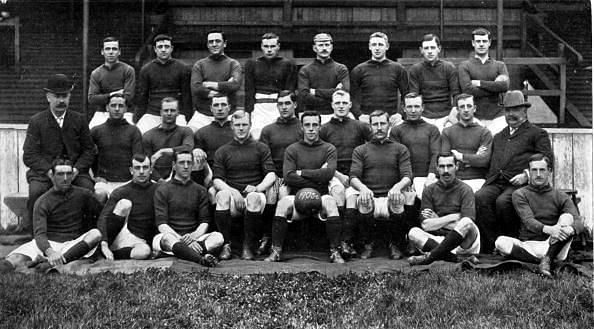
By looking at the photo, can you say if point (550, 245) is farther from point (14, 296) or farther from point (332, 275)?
point (14, 296)

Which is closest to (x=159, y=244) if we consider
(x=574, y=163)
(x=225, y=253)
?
(x=225, y=253)

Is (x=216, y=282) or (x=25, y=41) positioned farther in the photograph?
(x=25, y=41)

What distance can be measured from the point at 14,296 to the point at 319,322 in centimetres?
210

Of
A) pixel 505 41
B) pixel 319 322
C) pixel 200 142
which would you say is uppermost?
pixel 505 41

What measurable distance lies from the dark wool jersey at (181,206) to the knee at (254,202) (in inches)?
15.4

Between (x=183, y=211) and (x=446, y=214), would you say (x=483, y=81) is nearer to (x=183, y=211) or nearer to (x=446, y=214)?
(x=446, y=214)

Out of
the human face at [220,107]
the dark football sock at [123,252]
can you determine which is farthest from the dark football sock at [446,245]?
the dark football sock at [123,252]

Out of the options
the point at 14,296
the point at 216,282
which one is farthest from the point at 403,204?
the point at 14,296

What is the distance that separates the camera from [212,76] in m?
8.69

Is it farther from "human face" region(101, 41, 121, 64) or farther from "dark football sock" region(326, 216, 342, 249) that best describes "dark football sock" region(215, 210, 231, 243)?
"human face" region(101, 41, 121, 64)

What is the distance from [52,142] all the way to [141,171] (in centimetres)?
102

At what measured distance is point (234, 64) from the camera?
877cm

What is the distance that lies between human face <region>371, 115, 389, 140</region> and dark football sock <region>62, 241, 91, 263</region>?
285 centimetres

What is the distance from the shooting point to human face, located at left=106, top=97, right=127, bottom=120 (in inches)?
316
